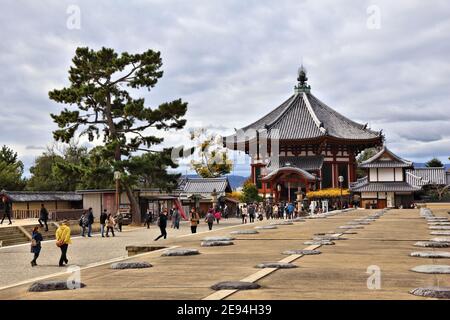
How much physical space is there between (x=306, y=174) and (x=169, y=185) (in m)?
24.1

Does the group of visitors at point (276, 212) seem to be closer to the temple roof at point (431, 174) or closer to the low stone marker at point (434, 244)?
the temple roof at point (431, 174)

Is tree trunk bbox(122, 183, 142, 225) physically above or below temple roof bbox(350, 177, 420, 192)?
below

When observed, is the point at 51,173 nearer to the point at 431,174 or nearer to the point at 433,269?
the point at 431,174

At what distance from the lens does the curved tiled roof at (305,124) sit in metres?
75.5

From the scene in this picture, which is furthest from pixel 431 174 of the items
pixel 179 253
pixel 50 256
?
pixel 179 253

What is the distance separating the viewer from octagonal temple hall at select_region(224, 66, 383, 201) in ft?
236

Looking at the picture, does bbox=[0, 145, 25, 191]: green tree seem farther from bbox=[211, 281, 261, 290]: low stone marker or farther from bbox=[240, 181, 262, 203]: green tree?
bbox=[211, 281, 261, 290]: low stone marker

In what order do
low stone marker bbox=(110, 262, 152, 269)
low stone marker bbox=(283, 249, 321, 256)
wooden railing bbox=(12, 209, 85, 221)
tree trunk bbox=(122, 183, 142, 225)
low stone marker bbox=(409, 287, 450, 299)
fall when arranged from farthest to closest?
1. tree trunk bbox=(122, 183, 142, 225)
2. wooden railing bbox=(12, 209, 85, 221)
3. low stone marker bbox=(283, 249, 321, 256)
4. low stone marker bbox=(110, 262, 152, 269)
5. low stone marker bbox=(409, 287, 450, 299)

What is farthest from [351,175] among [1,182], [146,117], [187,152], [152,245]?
[152,245]

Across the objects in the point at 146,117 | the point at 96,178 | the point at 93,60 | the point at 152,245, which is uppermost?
the point at 93,60

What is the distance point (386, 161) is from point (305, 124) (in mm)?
15246

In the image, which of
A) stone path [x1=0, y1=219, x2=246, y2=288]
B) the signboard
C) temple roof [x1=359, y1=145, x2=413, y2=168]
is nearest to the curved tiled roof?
temple roof [x1=359, y1=145, x2=413, y2=168]
